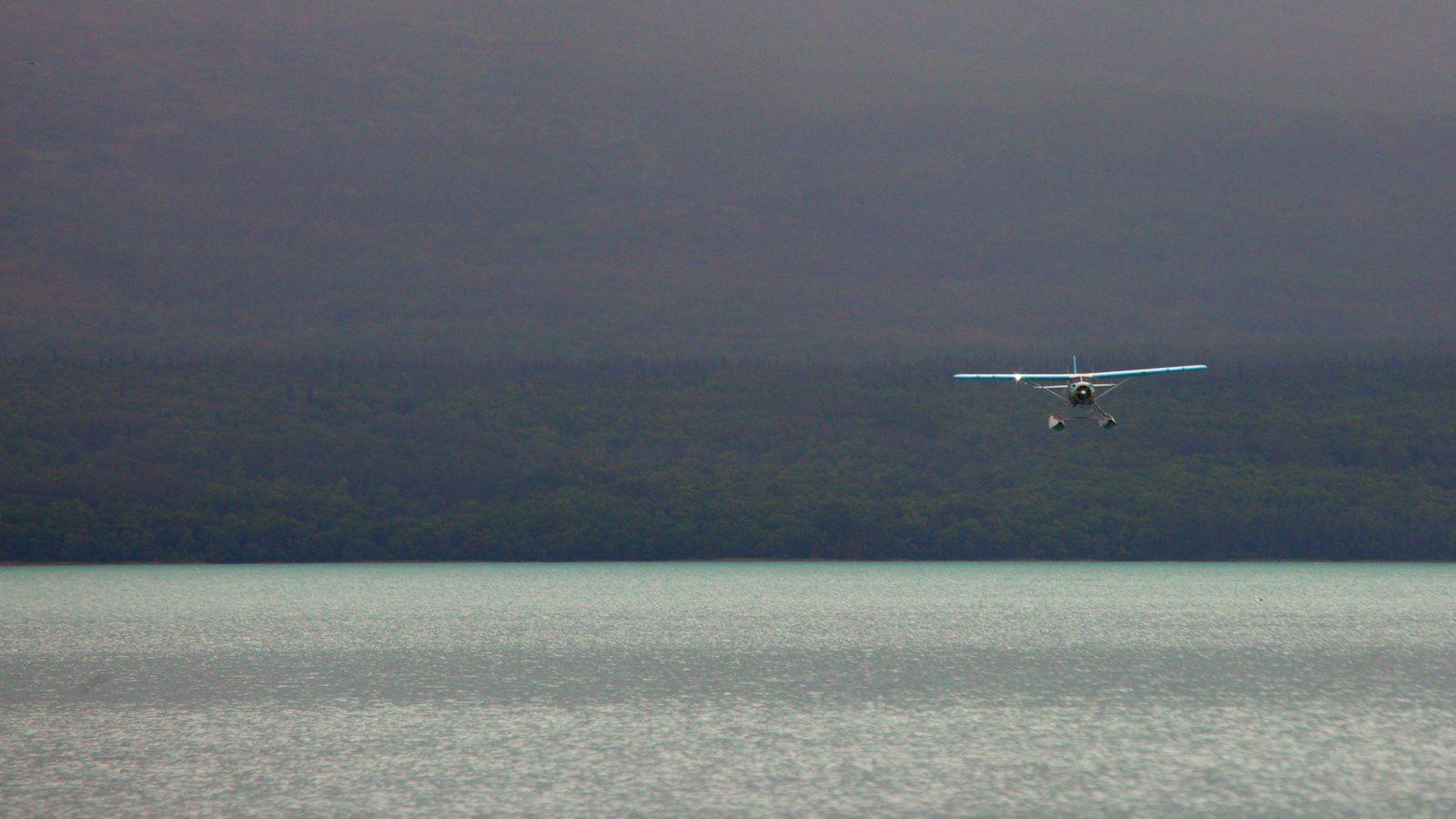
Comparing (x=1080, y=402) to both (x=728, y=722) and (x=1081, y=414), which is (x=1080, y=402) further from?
(x=728, y=722)

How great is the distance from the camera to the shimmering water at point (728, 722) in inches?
1403

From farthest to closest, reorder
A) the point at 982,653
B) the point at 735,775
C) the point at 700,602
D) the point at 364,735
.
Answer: the point at 700,602
the point at 982,653
the point at 364,735
the point at 735,775

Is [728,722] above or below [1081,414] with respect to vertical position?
below

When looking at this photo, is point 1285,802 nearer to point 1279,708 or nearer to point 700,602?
point 1279,708

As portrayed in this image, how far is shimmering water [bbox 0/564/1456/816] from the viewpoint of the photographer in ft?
117

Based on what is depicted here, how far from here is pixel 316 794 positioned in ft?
116

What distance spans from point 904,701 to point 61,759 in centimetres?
3158

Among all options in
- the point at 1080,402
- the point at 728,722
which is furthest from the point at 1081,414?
the point at 728,722

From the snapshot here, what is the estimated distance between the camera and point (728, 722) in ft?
167

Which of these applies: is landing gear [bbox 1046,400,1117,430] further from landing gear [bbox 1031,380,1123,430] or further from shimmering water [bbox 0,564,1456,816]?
shimmering water [bbox 0,564,1456,816]

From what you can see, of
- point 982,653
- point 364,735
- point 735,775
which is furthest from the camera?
point 982,653

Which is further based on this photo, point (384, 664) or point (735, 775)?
point (384, 664)

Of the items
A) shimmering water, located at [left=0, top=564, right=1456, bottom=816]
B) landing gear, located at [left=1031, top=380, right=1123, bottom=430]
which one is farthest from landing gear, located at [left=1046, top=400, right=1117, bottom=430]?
shimmering water, located at [left=0, top=564, right=1456, bottom=816]

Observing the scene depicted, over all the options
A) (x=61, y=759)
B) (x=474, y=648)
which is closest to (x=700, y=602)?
(x=474, y=648)
